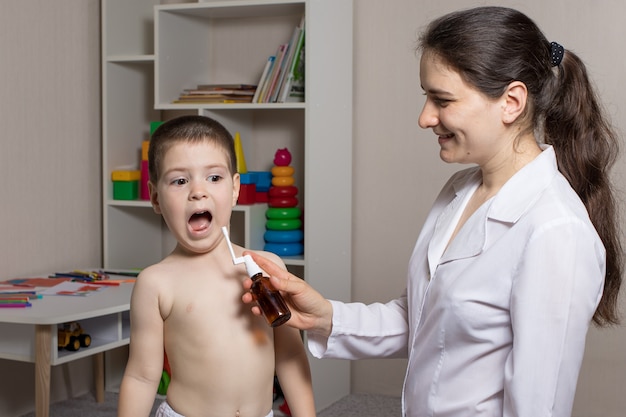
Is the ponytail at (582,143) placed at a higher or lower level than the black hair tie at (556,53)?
lower

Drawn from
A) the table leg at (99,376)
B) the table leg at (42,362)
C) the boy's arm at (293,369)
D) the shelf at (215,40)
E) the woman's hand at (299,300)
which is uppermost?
the shelf at (215,40)

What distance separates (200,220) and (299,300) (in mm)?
259

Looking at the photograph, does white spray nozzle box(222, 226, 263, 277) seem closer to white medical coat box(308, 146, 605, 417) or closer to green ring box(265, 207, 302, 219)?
white medical coat box(308, 146, 605, 417)

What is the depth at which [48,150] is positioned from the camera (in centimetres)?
324

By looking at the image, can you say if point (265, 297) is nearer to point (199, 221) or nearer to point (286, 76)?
point (199, 221)

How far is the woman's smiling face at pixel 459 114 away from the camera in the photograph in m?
1.42

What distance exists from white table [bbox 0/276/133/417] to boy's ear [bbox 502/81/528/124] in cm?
155

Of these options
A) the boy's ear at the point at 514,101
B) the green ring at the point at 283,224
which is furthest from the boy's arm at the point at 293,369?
the green ring at the point at 283,224

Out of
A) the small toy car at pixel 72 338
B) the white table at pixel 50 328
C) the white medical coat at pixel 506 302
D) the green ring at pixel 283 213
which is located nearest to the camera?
the white medical coat at pixel 506 302

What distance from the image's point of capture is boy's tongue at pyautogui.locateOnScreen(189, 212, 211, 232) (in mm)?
1466

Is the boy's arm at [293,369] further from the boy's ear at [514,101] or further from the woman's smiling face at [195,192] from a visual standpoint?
the boy's ear at [514,101]

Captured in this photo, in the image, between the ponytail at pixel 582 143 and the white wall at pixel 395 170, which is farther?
the white wall at pixel 395 170

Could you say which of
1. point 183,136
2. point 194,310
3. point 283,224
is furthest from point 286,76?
point 194,310

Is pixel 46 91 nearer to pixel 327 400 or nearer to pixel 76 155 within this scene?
pixel 76 155
